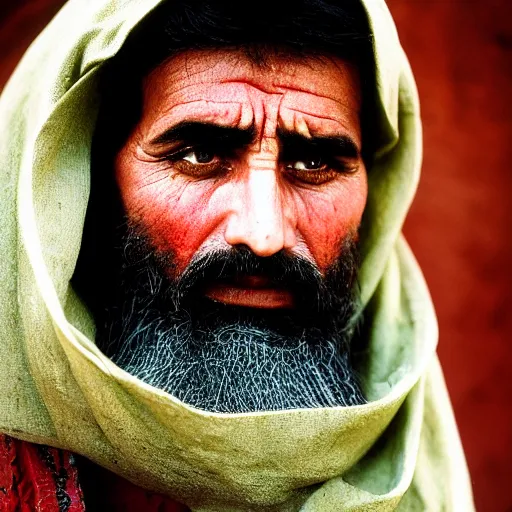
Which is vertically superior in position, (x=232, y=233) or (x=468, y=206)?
(x=232, y=233)

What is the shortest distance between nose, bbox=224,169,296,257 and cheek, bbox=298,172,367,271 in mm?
91

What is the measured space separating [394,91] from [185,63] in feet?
1.73

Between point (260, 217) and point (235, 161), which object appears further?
point (235, 161)

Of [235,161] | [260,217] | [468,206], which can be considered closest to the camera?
[260,217]

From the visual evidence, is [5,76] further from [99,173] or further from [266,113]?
[266,113]

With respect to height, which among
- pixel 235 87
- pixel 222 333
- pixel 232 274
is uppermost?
pixel 235 87

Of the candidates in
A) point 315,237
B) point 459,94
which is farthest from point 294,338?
point 459,94

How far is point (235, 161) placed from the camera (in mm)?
1748

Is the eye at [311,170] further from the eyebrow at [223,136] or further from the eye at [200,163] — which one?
the eye at [200,163]

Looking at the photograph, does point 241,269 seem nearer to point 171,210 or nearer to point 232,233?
point 232,233

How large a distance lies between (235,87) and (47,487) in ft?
3.01

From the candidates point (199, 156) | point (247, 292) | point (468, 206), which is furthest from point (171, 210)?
point (468, 206)

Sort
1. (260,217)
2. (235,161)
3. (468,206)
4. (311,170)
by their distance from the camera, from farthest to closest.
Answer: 1. (468,206)
2. (311,170)
3. (235,161)
4. (260,217)

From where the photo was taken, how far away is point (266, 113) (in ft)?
5.69
